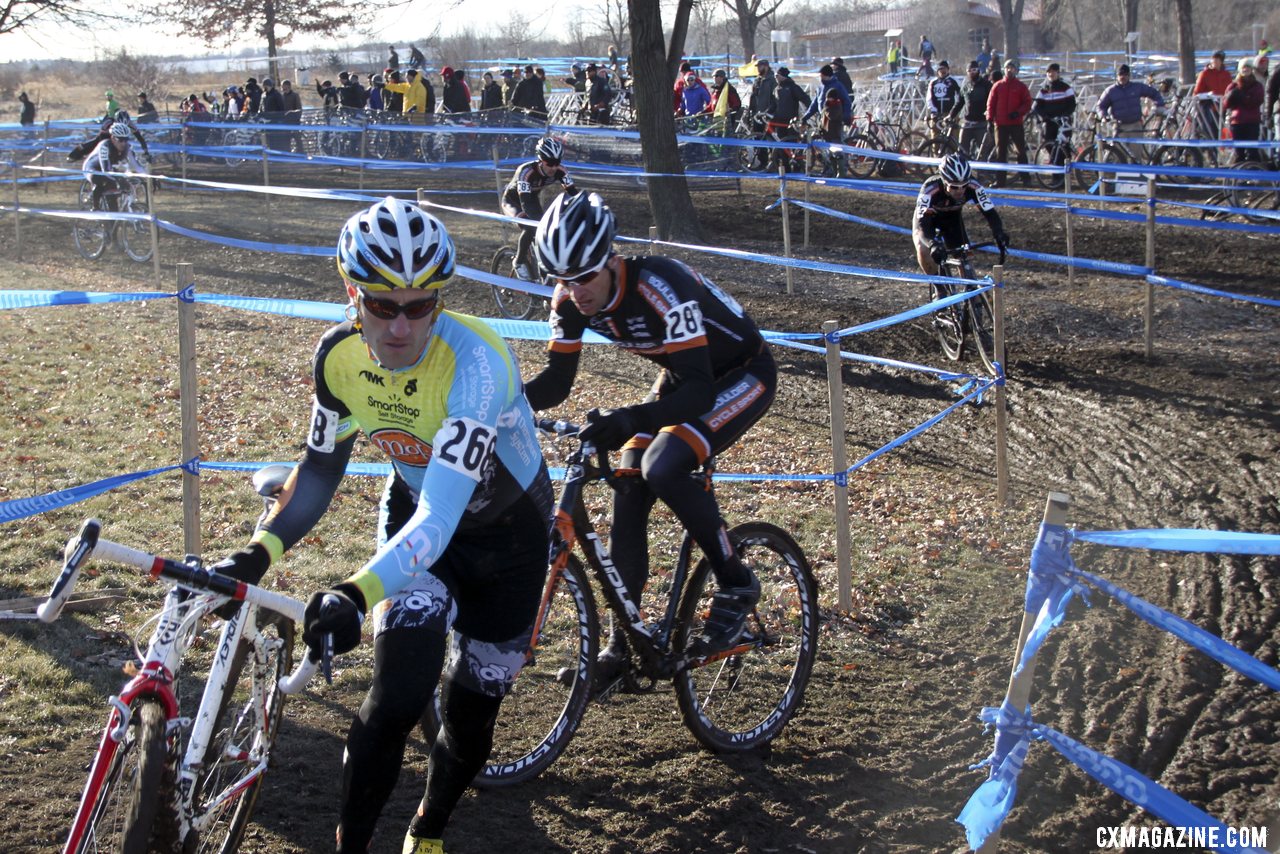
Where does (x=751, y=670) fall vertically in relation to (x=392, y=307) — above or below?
below

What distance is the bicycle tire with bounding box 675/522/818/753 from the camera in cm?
477

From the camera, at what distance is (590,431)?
4.12 m

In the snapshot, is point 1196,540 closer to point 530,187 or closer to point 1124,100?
point 530,187

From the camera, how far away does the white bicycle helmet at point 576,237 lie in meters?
4.37

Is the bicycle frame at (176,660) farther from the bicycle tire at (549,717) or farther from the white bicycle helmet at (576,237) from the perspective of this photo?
the white bicycle helmet at (576,237)

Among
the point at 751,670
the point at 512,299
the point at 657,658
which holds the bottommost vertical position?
the point at 751,670

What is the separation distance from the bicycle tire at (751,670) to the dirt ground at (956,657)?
0.12 m

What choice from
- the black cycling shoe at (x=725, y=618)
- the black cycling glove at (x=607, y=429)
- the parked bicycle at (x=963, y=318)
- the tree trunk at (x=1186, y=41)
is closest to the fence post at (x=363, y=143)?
the parked bicycle at (x=963, y=318)

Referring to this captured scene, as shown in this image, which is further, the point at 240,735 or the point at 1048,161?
the point at 1048,161

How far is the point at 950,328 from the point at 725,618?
7.73 meters

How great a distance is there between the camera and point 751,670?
5.41m

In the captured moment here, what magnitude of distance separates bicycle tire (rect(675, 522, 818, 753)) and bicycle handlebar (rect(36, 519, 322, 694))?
1983mm

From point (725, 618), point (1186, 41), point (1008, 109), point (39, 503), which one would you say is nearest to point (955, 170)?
point (725, 618)

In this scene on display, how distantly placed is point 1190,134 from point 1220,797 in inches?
794
